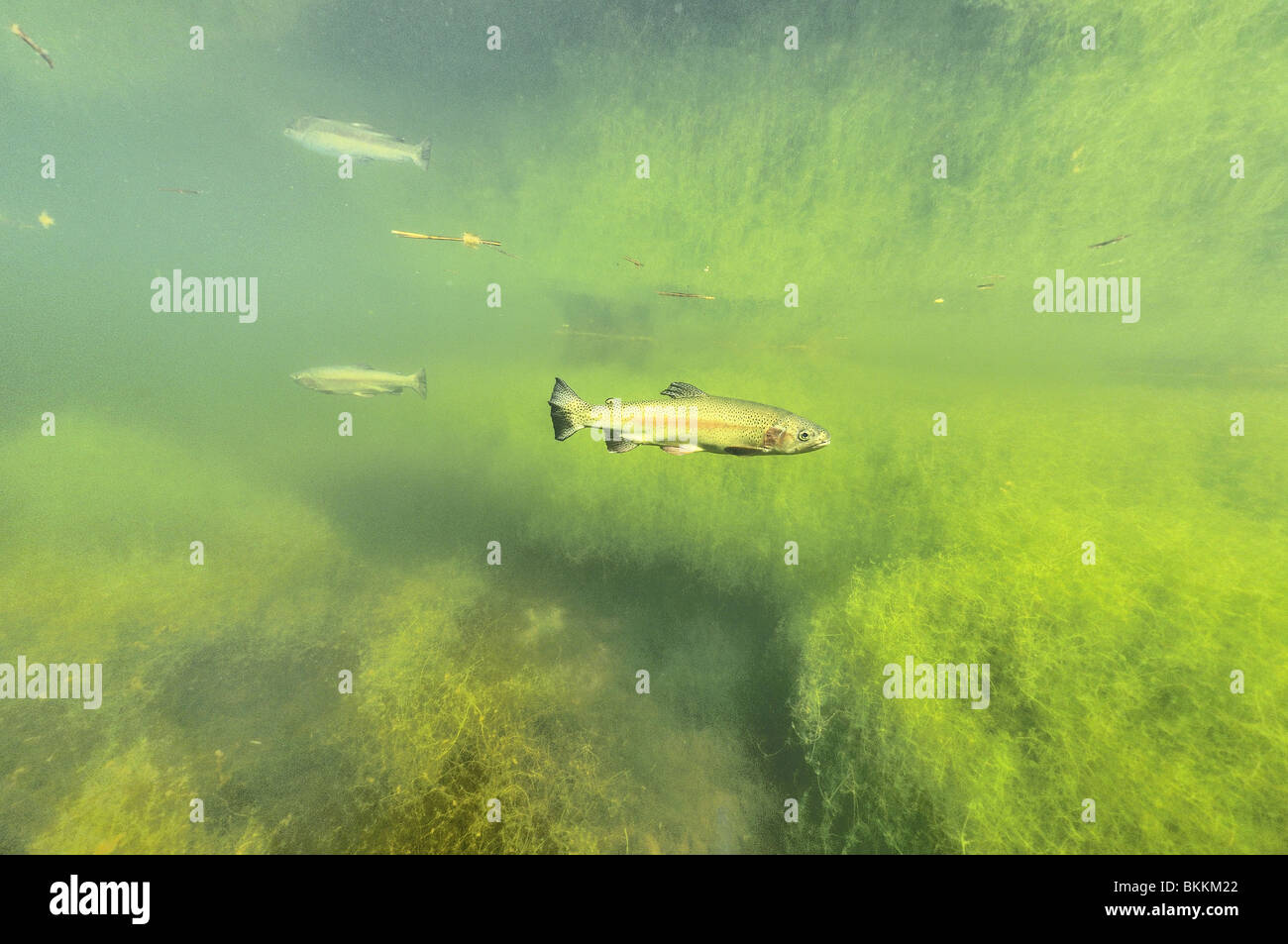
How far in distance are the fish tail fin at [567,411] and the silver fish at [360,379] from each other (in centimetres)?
→ 330

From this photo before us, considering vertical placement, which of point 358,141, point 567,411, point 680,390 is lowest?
point 567,411

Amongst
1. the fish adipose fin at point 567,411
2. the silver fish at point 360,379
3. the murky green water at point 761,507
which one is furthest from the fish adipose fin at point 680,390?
the silver fish at point 360,379

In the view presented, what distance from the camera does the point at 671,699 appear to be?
2.99 m

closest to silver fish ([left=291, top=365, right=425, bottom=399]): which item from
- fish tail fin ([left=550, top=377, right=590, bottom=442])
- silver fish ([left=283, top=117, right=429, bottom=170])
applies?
silver fish ([left=283, top=117, right=429, bottom=170])

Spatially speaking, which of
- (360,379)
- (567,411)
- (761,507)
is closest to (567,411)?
(567,411)

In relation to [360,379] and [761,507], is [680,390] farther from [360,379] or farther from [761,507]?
[360,379]

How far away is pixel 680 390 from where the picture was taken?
2.74m

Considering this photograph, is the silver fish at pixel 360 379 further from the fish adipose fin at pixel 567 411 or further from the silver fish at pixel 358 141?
the fish adipose fin at pixel 567 411

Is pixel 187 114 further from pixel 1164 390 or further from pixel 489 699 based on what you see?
pixel 1164 390

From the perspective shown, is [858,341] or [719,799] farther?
[858,341]

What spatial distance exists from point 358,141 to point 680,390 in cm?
671

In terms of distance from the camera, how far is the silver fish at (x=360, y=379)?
5.22m

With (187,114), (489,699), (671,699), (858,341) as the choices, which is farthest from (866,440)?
(187,114)

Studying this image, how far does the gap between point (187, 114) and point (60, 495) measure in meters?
14.5
